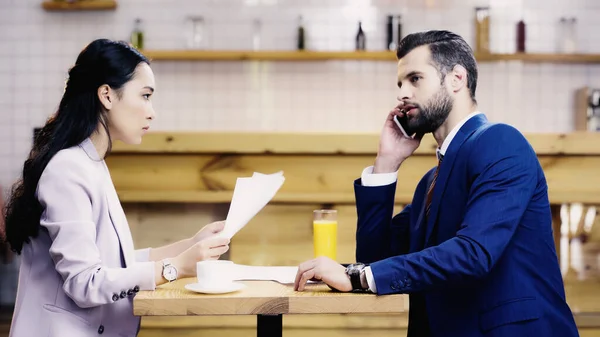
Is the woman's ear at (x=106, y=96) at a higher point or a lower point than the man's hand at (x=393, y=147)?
higher

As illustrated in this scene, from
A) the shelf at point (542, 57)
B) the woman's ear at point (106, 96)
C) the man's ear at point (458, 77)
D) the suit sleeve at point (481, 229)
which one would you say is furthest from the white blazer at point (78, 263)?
the shelf at point (542, 57)

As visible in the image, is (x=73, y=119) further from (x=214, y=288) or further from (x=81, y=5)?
(x=81, y=5)

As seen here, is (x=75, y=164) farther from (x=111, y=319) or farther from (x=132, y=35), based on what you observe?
(x=132, y=35)

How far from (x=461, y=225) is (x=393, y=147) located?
494mm

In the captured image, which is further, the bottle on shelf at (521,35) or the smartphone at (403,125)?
the bottle on shelf at (521,35)

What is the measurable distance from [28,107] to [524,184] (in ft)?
12.7

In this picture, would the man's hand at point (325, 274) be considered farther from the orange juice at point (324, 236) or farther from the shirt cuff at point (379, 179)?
the shirt cuff at point (379, 179)

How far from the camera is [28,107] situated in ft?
14.9

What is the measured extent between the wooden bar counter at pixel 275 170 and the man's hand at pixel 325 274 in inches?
68.8

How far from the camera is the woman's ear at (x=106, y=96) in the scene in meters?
1.69

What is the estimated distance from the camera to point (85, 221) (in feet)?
4.84

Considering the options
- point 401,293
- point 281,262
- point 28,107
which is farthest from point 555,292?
point 28,107

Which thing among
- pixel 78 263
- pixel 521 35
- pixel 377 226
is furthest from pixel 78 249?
pixel 521 35

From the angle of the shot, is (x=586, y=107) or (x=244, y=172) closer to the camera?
(x=244, y=172)
